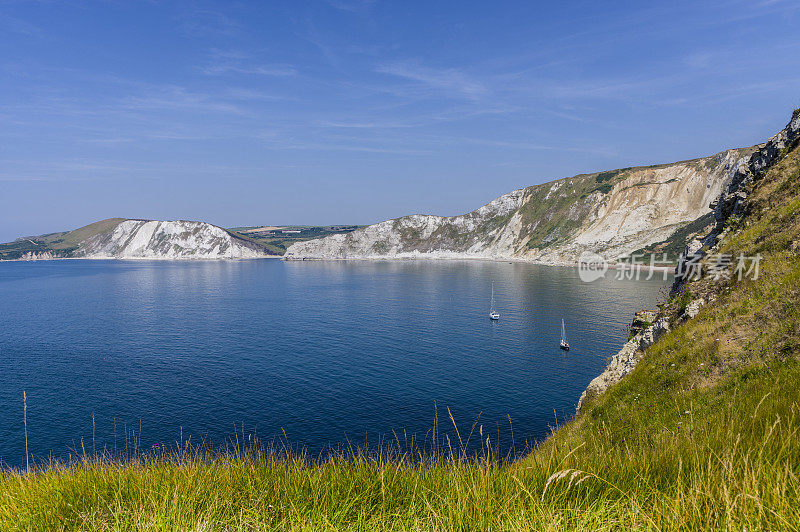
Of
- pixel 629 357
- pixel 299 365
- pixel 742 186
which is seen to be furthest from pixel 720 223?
pixel 299 365

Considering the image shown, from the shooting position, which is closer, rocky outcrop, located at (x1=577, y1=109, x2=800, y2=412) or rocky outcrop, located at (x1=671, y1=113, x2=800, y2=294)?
rocky outcrop, located at (x1=577, y1=109, x2=800, y2=412)

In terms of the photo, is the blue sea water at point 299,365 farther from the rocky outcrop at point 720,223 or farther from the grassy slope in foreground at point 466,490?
the grassy slope in foreground at point 466,490

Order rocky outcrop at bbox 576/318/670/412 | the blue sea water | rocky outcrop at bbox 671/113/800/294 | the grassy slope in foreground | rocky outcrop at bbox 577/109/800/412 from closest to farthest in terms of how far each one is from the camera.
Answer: the grassy slope in foreground, rocky outcrop at bbox 576/318/670/412, rocky outcrop at bbox 577/109/800/412, rocky outcrop at bbox 671/113/800/294, the blue sea water

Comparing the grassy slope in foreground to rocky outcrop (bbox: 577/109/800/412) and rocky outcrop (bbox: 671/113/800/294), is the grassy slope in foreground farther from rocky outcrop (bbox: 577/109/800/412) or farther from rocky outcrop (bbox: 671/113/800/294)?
rocky outcrop (bbox: 671/113/800/294)

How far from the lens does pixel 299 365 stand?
2159 inches

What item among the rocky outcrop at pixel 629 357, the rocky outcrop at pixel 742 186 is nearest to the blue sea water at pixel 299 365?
the rocky outcrop at pixel 629 357

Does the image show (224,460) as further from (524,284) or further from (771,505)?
(524,284)

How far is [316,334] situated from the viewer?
7112 cm

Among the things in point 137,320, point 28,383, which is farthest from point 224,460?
point 137,320

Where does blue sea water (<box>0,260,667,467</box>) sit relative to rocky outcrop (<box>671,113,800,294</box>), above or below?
below

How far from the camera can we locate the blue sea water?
37906 mm

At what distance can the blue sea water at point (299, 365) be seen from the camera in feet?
124

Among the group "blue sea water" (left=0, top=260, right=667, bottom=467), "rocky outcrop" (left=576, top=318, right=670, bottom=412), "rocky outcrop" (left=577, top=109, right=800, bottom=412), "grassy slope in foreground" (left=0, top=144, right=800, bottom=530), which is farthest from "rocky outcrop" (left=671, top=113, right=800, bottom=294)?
"grassy slope in foreground" (left=0, top=144, right=800, bottom=530)

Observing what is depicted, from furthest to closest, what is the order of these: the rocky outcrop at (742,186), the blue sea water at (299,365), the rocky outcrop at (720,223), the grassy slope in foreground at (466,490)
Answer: the blue sea water at (299,365)
the rocky outcrop at (742,186)
the rocky outcrop at (720,223)
the grassy slope in foreground at (466,490)
